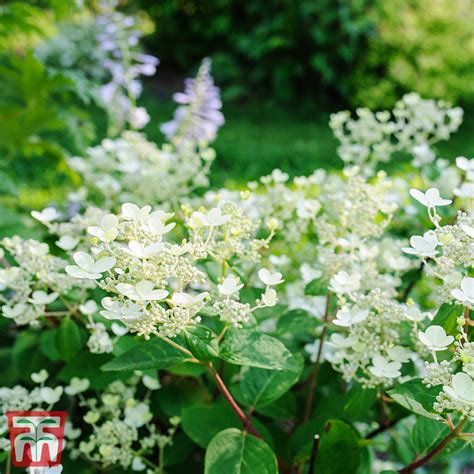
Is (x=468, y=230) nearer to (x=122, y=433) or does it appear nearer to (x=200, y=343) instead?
(x=200, y=343)

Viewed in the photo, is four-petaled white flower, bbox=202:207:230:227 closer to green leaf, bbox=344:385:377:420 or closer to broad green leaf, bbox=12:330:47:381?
green leaf, bbox=344:385:377:420

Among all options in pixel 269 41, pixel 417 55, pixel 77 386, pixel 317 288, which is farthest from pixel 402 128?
pixel 269 41

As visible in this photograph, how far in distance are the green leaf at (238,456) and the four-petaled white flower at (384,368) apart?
0.18m

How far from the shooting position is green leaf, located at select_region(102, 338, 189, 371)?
3.10ft

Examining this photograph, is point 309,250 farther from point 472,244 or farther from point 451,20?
point 451,20

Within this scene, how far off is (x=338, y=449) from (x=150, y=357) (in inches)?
12.3

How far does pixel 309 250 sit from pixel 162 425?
53cm

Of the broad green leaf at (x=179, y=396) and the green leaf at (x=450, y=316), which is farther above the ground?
the green leaf at (x=450, y=316)

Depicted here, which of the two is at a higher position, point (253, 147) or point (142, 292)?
point (253, 147)

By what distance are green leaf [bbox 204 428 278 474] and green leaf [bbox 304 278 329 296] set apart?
27 centimetres

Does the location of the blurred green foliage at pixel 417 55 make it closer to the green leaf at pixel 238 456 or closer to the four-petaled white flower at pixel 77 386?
the four-petaled white flower at pixel 77 386

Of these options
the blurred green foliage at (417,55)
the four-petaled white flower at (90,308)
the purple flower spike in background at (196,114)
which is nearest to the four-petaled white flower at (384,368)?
the four-petaled white flower at (90,308)

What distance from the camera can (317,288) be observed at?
3.81ft

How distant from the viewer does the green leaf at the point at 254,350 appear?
3.01 ft
